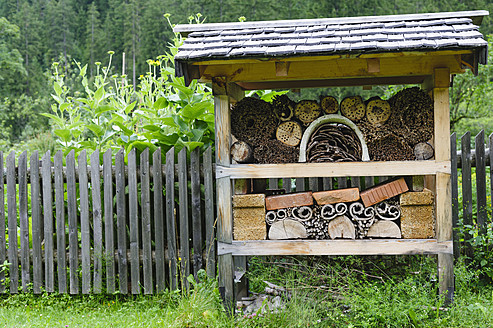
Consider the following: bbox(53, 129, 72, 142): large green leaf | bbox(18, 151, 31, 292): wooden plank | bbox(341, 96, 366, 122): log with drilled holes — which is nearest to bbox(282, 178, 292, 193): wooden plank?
bbox(341, 96, 366, 122): log with drilled holes

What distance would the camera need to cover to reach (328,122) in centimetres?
429

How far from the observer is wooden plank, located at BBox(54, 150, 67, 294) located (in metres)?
5.11

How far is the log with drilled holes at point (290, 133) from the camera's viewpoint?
4.29 m

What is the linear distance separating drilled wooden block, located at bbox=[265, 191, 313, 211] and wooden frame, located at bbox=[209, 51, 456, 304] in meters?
0.24

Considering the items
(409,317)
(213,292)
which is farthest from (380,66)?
(213,292)

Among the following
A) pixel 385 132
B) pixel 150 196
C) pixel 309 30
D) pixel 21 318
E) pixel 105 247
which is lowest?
pixel 21 318

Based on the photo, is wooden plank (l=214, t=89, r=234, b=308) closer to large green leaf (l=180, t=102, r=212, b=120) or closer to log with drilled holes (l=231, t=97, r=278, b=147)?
log with drilled holes (l=231, t=97, r=278, b=147)

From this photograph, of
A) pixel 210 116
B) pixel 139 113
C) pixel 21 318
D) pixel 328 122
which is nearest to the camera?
pixel 328 122

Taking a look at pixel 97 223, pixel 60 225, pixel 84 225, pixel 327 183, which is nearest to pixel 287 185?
pixel 327 183

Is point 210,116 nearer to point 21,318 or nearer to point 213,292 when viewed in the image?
point 213,292

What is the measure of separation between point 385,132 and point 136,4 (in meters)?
35.9

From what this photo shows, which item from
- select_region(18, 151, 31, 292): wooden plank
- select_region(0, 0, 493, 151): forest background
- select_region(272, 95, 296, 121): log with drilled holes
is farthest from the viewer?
select_region(0, 0, 493, 151): forest background

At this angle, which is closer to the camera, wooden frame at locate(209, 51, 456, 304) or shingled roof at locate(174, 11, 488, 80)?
shingled roof at locate(174, 11, 488, 80)

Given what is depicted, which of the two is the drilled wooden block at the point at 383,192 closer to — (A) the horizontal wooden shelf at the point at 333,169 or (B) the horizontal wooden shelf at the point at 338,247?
(A) the horizontal wooden shelf at the point at 333,169
